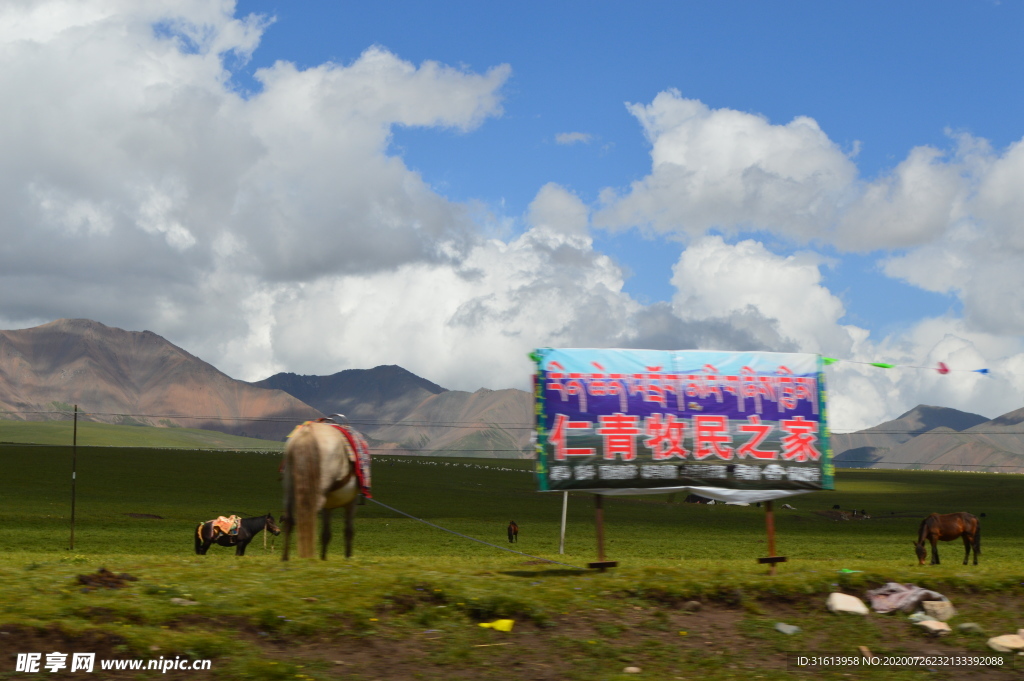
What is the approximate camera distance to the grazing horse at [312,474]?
16.4 metres

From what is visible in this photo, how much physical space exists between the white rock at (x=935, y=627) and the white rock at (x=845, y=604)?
79 centimetres

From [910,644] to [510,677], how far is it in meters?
5.71

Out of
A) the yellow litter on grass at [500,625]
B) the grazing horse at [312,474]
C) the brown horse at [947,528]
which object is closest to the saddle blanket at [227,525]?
the grazing horse at [312,474]

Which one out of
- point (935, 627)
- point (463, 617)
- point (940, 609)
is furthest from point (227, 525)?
point (935, 627)

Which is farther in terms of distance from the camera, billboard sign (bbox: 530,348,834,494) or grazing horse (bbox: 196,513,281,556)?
grazing horse (bbox: 196,513,281,556)

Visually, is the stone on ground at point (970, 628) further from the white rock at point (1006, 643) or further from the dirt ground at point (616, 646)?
the white rock at point (1006, 643)

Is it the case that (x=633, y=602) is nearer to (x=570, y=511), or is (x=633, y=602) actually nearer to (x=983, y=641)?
(x=983, y=641)

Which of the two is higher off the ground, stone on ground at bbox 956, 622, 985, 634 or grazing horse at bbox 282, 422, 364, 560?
grazing horse at bbox 282, 422, 364, 560

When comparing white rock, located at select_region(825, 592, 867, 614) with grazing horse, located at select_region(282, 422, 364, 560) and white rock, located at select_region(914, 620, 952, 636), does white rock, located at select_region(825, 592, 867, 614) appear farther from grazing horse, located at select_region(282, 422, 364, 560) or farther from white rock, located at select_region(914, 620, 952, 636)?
grazing horse, located at select_region(282, 422, 364, 560)

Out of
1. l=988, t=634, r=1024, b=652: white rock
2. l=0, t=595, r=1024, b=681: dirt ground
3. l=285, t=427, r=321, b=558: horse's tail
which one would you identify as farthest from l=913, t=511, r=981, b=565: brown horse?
l=285, t=427, r=321, b=558: horse's tail

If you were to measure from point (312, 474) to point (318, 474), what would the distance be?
0.12 metres

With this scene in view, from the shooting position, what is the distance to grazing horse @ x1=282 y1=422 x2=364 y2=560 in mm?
16359

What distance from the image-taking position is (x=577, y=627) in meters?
11.7

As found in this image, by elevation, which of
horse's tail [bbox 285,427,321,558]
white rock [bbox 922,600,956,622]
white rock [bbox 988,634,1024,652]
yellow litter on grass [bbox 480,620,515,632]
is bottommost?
white rock [bbox 988,634,1024,652]
